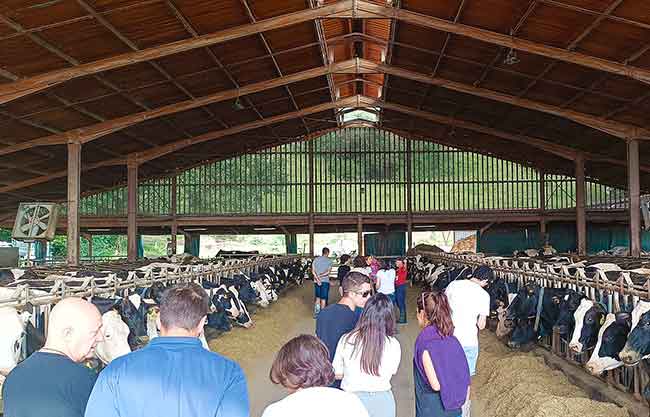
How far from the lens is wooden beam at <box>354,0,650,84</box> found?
16625 millimetres

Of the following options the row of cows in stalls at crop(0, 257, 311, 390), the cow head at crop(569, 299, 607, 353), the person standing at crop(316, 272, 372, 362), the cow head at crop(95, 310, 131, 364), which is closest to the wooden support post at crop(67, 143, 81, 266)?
the row of cows in stalls at crop(0, 257, 311, 390)

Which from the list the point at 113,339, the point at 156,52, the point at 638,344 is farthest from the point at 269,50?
the point at 638,344

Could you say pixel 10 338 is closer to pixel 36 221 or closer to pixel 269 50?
pixel 269 50

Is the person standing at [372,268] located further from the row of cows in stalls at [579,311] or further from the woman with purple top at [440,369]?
the woman with purple top at [440,369]

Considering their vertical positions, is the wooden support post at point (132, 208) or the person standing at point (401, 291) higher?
the wooden support post at point (132, 208)

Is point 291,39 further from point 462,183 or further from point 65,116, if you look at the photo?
point 462,183

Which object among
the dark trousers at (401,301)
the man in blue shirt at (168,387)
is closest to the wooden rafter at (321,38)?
the dark trousers at (401,301)

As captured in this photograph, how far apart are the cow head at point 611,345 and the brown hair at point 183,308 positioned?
5110 mm

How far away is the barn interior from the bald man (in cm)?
1087

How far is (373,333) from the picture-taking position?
4.56m

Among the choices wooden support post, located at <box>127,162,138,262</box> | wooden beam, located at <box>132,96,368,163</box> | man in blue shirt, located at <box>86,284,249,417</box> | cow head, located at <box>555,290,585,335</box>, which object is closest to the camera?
man in blue shirt, located at <box>86,284,249,417</box>

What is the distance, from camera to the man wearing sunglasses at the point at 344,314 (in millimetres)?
5312

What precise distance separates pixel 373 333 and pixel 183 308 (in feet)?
5.94

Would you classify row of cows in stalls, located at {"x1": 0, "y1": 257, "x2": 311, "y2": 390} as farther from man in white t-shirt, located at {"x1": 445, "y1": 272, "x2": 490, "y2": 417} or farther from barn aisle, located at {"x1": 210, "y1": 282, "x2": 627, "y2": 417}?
man in white t-shirt, located at {"x1": 445, "y1": 272, "x2": 490, "y2": 417}
